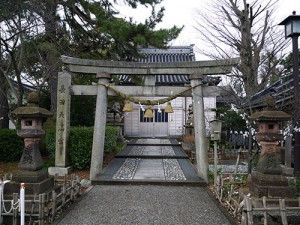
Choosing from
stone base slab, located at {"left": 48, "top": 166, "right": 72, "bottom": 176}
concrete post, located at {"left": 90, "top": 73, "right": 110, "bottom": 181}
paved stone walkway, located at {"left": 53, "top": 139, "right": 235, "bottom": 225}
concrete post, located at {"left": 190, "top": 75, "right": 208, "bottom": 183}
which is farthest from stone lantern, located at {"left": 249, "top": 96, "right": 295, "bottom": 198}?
stone base slab, located at {"left": 48, "top": 166, "right": 72, "bottom": 176}

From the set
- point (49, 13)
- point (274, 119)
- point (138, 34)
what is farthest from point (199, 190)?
point (49, 13)

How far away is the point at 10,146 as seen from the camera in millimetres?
12961

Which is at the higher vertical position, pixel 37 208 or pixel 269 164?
pixel 269 164

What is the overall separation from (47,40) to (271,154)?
10536 mm

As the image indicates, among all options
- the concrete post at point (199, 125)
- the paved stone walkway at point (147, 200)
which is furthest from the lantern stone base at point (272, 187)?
the concrete post at point (199, 125)

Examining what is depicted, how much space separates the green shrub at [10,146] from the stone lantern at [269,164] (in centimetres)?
1054

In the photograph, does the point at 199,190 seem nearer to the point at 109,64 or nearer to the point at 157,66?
the point at 157,66

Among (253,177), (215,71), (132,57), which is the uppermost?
(132,57)

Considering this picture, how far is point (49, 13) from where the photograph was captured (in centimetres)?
1154

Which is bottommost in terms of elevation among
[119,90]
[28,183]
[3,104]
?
[28,183]

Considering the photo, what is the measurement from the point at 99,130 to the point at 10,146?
18.2 ft

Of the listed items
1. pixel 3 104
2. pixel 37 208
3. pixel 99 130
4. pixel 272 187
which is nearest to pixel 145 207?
pixel 37 208

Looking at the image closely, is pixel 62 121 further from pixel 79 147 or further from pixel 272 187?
pixel 272 187

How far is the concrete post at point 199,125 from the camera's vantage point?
9664mm
